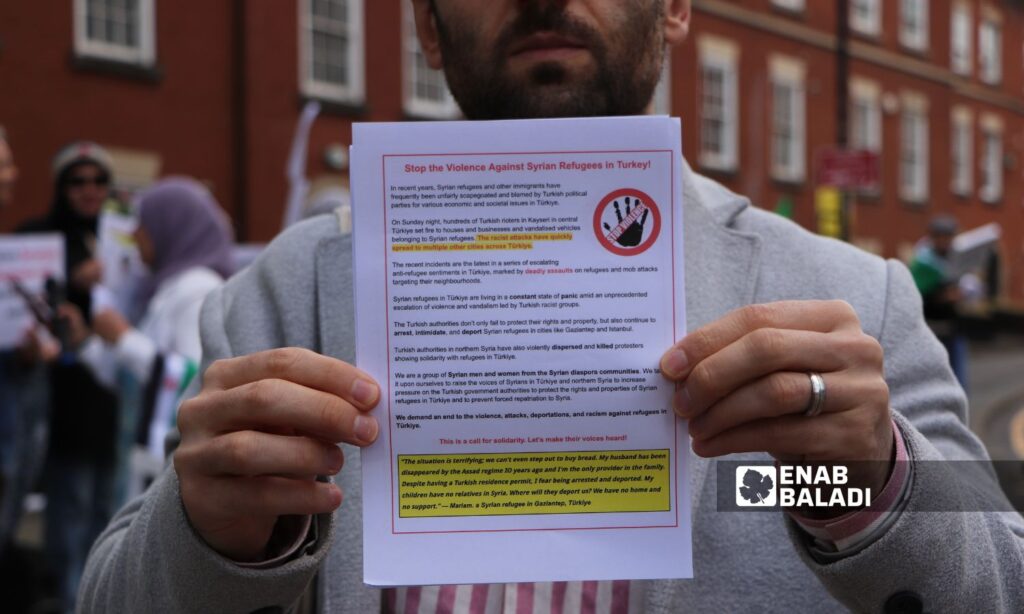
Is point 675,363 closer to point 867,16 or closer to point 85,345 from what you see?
point 85,345

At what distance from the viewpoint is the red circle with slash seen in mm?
1247

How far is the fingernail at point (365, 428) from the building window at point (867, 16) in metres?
25.8

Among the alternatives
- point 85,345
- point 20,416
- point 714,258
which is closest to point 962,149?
point 85,345

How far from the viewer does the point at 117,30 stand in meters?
12.8

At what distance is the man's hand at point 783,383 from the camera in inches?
46.2

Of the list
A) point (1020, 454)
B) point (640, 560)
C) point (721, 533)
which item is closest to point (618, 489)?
point (640, 560)

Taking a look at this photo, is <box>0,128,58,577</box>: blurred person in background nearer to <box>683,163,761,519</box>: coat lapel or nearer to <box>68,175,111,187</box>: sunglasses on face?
<box>68,175,111,187</box>: sunglasses on face

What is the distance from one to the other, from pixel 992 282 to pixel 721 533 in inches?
1151

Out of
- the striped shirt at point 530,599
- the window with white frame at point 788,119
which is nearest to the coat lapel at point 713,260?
the striped shirt at point 530,599

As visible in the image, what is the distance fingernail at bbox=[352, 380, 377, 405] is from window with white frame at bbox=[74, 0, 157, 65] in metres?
12.3

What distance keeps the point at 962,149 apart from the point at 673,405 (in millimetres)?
29085

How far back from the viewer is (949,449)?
153cm

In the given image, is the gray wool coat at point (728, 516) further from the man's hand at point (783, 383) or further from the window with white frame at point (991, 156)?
the window with white frame at point (991, 156)

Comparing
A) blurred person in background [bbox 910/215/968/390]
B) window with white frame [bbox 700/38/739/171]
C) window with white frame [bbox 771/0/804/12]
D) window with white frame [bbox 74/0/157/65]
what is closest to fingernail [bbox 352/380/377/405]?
blurred person in background [bbox 910/215/968/390]
